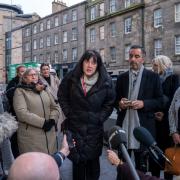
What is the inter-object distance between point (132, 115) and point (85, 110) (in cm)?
58

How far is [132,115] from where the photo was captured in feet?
13.2

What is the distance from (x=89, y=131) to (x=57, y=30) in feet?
143

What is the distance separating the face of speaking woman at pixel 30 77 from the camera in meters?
4.87

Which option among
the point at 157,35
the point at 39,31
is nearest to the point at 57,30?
the point at 39,31

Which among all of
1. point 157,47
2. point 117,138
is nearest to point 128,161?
point 117,138

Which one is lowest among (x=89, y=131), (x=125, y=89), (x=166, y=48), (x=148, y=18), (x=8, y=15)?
(x=89, y=131)

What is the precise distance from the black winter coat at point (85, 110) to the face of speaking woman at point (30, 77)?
1.01m

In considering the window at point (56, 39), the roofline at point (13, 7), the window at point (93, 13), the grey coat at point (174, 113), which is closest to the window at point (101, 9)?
the window at point (93, 13)

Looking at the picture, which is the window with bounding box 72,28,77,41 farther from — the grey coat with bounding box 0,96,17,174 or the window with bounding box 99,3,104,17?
the grey coat with bounding box 0,96,17,174

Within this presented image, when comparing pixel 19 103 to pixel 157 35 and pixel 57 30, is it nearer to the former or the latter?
pixel 157 35

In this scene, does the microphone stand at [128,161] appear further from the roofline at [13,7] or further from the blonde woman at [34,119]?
the roofline at [13,7]

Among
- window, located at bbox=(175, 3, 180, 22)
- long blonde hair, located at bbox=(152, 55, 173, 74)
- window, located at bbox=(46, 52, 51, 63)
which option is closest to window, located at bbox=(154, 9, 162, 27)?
window, located at bbox=(175, 3, 180, 22)

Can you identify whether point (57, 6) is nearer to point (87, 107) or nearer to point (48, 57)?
point (48, 57)

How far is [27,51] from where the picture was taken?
178 ft
